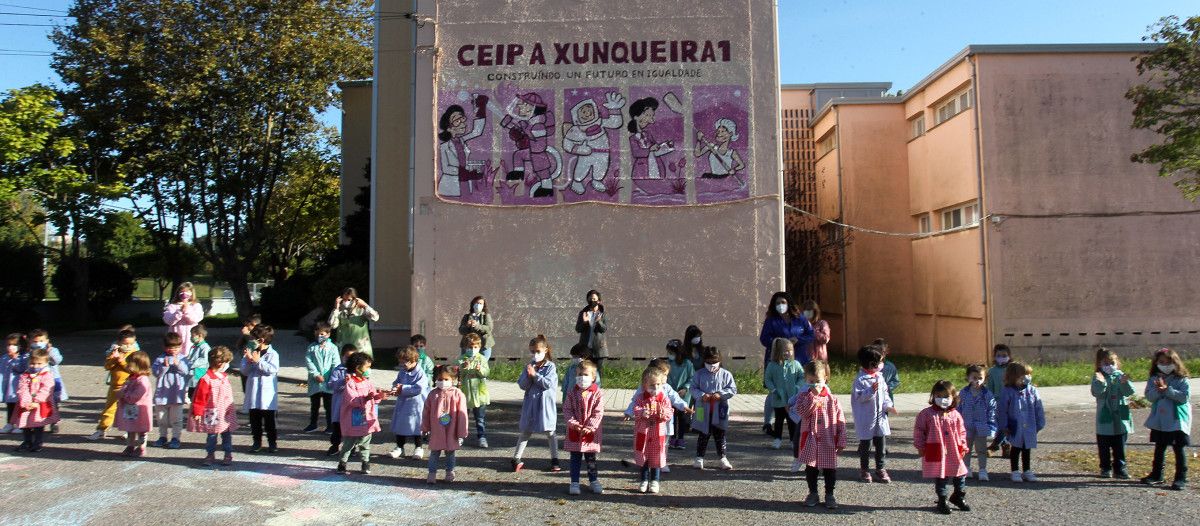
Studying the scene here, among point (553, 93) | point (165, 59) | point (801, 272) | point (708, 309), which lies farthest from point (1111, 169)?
point (165, 59)

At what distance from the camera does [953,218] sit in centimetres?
2012

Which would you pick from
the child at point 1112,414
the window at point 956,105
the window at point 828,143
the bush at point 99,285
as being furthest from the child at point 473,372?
the bush at point 99,285

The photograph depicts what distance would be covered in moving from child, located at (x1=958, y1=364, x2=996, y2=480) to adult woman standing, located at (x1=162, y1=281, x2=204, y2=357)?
944 cm

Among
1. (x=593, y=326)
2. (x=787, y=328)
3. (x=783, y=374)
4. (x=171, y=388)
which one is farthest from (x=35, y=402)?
(x=787, y=328)

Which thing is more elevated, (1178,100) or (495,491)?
(1178,100)

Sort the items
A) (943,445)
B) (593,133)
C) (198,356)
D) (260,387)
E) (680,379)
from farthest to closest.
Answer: (593,133) < (198,356) < (680,379) < (260,387) < (943,445)

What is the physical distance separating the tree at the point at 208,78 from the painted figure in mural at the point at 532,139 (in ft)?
30.8

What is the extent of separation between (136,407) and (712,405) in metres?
5.90

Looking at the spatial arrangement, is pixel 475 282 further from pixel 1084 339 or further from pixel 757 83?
pixel 1084 339

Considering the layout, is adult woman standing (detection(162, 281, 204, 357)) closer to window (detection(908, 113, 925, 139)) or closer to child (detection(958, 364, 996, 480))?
child (detection(958, 364, 996, 480))

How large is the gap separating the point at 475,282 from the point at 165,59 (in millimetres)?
12128

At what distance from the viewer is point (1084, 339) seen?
17656 millimetres

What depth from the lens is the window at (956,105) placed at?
18.8 m

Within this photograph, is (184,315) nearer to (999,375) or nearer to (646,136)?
(646,136)
